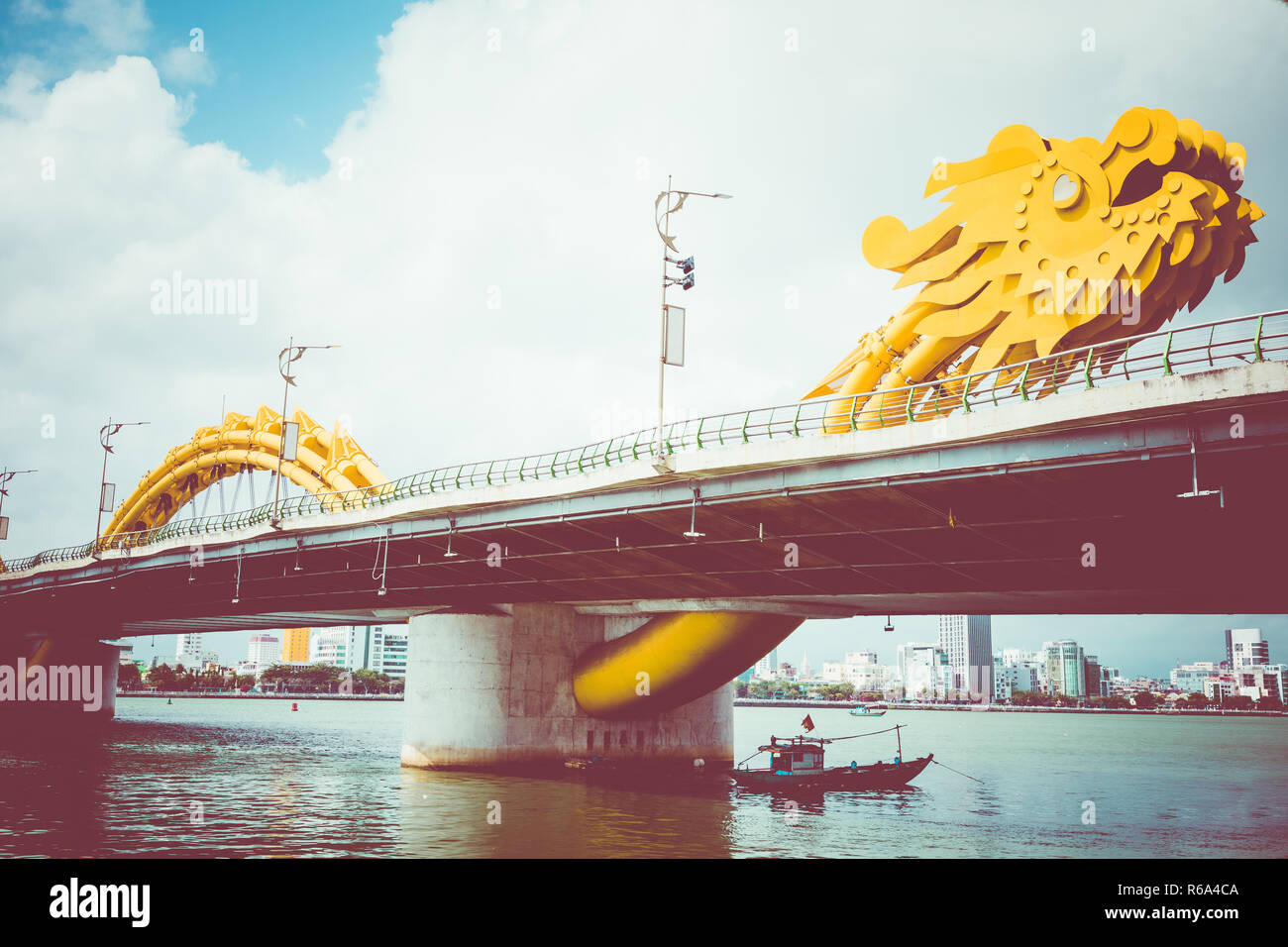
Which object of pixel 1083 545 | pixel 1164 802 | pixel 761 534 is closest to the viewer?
pixel 1083 545

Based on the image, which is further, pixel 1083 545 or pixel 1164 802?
pixel 1164 802

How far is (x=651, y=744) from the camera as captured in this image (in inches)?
2092

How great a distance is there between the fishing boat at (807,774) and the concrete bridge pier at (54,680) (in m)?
72.5

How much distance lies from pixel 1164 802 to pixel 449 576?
1482 inches

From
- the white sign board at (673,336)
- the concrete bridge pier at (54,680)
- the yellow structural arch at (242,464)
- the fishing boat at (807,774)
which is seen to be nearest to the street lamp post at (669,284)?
the white sign board at (673,336)

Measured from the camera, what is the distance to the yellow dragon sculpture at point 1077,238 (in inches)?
1316

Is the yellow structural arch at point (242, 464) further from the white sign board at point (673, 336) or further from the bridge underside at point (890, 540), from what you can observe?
the white sign board at point (673, 336)

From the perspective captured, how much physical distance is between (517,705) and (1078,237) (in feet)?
111

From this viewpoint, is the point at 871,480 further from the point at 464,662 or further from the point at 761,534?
the point at 464,662

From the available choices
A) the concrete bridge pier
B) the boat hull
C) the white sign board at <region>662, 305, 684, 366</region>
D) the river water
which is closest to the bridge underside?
the white sign board at <region>662, 305, 684, 366</region>

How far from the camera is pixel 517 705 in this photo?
166ft

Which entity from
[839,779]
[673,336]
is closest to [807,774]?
[839,779]
